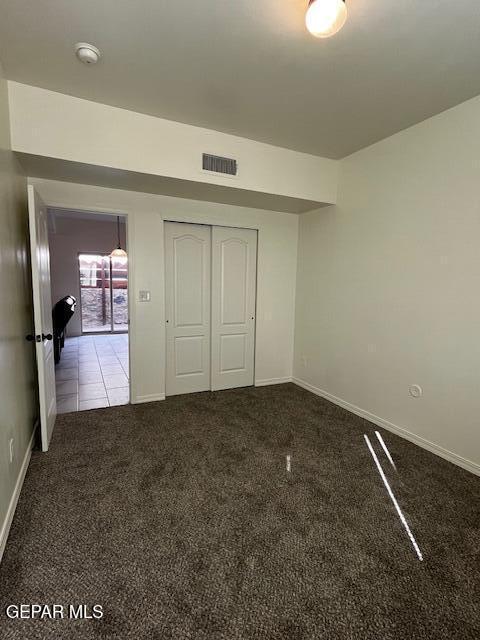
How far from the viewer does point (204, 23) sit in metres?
1.73

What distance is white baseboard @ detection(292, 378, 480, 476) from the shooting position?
8.05 ft

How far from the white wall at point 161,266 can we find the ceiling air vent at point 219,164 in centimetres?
76

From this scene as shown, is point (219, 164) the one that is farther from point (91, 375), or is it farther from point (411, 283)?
point (91, 375)

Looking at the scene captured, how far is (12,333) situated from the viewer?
2.13m

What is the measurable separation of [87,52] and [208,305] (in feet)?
8.55

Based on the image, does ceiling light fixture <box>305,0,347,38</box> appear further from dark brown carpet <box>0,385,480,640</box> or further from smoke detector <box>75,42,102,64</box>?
dark brown carpet <box>0,385,480,640</box>

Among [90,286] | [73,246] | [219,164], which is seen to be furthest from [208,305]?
[90,286]

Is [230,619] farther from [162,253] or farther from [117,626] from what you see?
[162,253]

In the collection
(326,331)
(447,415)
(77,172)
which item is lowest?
(447,415)

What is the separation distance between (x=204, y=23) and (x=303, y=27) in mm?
542

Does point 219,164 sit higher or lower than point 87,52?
lower

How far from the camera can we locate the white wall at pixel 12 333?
1.81 meters

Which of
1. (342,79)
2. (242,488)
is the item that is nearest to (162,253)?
(342,79)

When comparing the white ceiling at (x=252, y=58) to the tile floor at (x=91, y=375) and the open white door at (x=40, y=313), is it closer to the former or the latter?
the open white door at (x=40, y=313)
